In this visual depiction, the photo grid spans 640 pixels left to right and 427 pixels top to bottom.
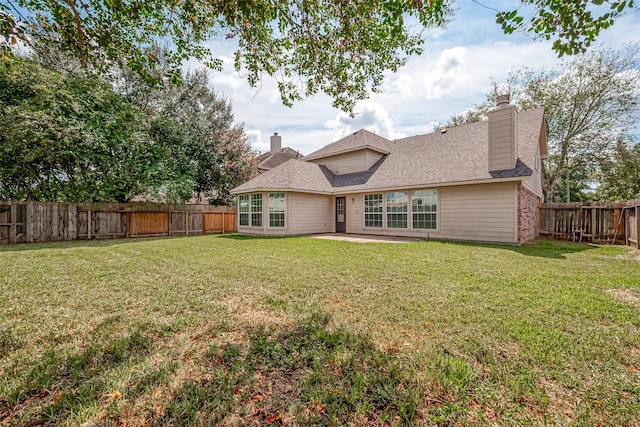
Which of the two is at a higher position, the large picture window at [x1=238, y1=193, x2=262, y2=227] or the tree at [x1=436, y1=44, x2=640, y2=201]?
the tree at [x1=436, y1=44, x2=640, y2=201]

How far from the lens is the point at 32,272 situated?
5.54m

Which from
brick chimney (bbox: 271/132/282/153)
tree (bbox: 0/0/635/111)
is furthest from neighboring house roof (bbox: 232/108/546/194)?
brick chimney (bbox: 271/132/282/153)

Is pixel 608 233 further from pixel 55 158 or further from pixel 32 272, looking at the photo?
pixel 55 158

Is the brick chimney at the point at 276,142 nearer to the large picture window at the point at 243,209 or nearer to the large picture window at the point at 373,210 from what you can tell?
the large picture window at the point at 243,209

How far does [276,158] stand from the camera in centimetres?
2853

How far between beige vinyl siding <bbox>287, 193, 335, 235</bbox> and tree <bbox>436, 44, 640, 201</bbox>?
1640 cm

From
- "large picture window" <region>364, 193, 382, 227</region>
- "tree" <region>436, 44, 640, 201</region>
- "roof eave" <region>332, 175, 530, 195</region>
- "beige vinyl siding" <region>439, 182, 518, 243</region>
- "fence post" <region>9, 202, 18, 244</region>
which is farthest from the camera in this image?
"tree" <region>436, 44, 640, 201</region>

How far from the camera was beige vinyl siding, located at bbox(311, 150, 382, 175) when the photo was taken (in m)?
15.3

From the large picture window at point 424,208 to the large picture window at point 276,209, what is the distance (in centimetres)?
601

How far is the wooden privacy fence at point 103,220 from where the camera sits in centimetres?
1061

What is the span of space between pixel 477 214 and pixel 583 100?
14741mm

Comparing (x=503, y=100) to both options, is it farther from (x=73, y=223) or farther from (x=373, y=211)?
(x=73, y=223)

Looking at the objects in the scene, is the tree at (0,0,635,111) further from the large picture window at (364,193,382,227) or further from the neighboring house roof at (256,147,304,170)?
the neighboring house roof at (256,147,304,170)

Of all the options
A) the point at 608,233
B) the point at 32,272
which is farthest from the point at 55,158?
the point at 608,233
